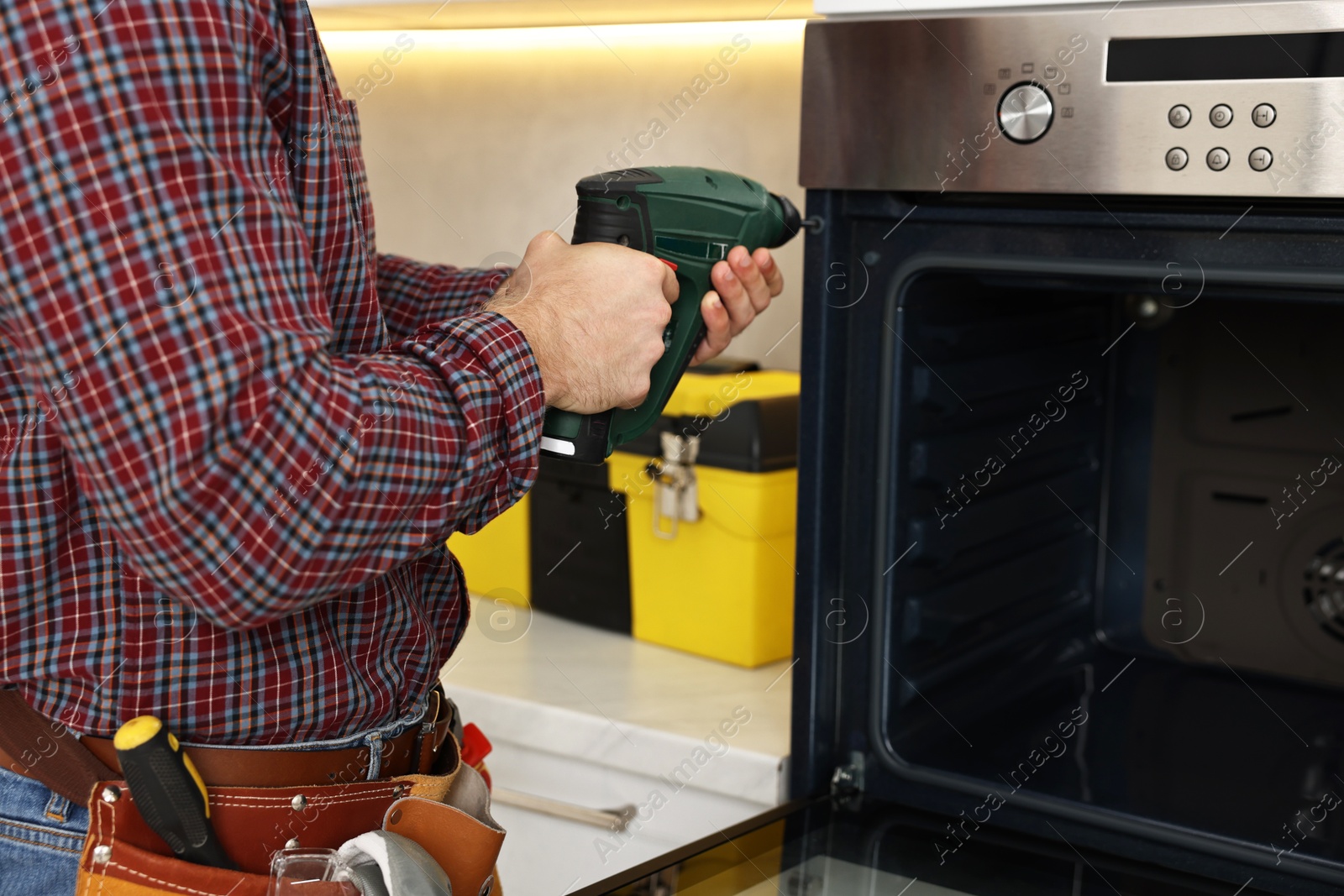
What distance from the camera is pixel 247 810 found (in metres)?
0.77

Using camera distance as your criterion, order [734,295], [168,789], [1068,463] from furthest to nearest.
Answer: [1068,463]
[734,295]
[168,789]

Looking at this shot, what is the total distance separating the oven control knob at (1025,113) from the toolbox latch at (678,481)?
2.16ft

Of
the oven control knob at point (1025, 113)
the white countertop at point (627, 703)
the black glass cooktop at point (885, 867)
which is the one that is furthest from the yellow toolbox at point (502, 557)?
the oven control knob at point (1025, 113)

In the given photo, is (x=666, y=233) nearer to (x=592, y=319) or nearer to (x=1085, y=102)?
(x=592, y=319)

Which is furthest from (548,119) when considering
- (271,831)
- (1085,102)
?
(271,831)

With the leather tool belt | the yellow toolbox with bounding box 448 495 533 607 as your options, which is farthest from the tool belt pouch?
the yellow toolbox with bounding box 448 495 533 607

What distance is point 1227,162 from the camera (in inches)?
35.3

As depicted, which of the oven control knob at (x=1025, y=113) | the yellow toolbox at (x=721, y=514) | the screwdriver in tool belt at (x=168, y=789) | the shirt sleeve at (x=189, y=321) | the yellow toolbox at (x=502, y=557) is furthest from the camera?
the yellow toolbox at (x=502, y=557)

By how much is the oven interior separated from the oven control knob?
0.40 feet

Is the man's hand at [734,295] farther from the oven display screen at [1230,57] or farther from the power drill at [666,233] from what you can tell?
the oven display screen at [1230,57]

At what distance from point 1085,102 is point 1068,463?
2.08 ft

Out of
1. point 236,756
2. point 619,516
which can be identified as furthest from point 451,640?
point 619,516

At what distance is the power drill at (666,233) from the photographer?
0.92 m

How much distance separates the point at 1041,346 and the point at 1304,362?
28 centimetres
